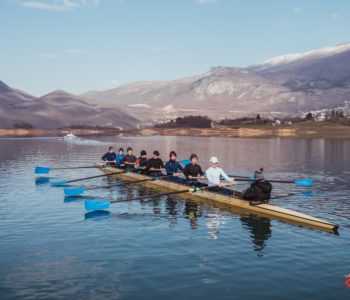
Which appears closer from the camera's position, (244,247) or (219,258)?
(219,258)

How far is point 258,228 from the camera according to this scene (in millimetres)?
21188

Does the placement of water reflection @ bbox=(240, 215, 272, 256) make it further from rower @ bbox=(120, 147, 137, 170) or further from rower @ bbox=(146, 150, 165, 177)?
rower @ bbox=(120, 147, 137, 170)

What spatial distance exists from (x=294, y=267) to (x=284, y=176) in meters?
27.7

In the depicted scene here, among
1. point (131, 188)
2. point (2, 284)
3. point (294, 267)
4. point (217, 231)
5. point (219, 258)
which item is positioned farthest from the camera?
point (131, 188)

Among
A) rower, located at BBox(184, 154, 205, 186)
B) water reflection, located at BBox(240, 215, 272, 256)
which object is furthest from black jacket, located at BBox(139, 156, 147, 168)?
water reflection, located at BBox(240, 215, 272, 256)

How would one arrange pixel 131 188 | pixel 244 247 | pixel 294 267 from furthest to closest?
pixel 131 188
pixel 244 247
pixel 294 267

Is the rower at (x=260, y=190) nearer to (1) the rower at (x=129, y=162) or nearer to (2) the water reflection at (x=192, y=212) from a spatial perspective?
(2) the water reflection at (x=192, y=212)

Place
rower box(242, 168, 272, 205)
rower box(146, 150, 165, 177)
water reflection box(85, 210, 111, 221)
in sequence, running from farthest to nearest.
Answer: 1. rower box(146, 150, 165, 177)
2. rower box(242, 168, 272, 205)
3. water reflection box(85, 210, 111, 221)

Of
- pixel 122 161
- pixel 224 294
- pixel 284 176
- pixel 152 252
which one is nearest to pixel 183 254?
pixel 152 252

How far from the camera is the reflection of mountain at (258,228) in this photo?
62.0 feet

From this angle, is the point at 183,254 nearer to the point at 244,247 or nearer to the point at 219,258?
the point at 219,258

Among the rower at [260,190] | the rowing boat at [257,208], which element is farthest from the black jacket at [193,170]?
the rower at [260,190]

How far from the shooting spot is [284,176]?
43.0 meters

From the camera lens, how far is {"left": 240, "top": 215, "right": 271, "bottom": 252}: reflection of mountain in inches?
744
